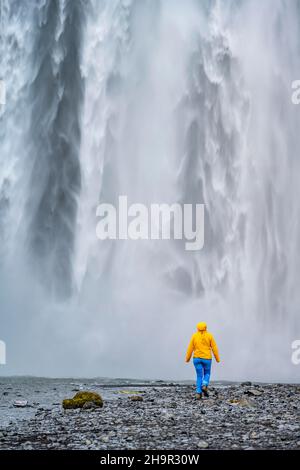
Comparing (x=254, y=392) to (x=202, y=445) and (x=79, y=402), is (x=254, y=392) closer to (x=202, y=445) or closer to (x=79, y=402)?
(x=79, y=402)

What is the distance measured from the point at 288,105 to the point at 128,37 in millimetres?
10369

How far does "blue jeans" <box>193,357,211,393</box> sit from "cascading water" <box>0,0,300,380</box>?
16454mm

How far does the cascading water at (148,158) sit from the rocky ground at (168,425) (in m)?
17.8

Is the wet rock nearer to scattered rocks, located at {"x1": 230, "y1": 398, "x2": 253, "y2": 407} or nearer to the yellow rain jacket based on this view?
the yellow rain jacket

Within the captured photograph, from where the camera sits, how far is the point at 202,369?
17.5m

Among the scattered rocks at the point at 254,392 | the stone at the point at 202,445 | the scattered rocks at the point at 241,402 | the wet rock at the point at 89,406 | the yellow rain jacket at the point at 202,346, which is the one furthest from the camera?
the scattered rocks at the point at 254,392

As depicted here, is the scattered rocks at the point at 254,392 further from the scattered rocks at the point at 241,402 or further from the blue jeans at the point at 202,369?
the scattered rocks at the point at 241,402

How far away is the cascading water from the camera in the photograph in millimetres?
35969

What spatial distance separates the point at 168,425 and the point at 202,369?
4.86m

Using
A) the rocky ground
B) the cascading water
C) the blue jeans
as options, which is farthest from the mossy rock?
the cascading water

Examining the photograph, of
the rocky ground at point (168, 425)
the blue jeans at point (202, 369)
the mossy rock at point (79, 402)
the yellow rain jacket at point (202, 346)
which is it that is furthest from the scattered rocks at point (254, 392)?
the mossy rock at point (79, 402)

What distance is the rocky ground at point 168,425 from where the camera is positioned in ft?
35.6
